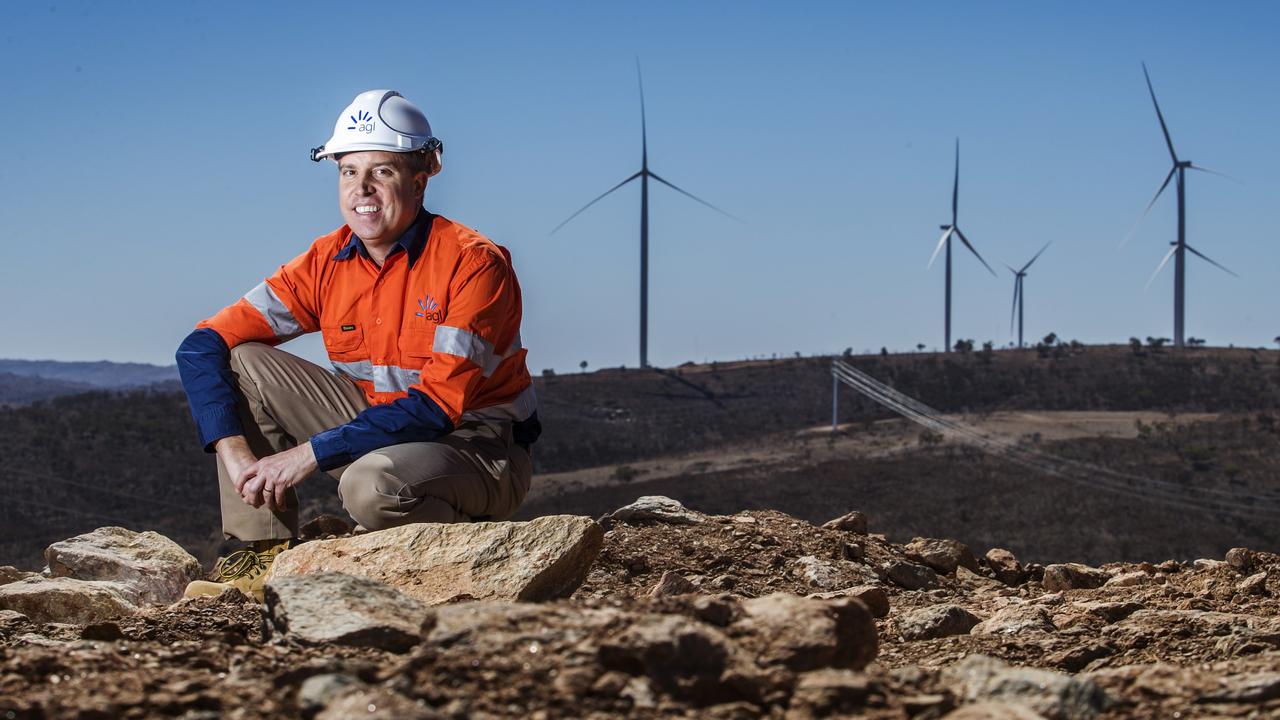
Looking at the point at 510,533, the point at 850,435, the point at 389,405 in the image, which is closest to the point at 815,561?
the point at 510,533

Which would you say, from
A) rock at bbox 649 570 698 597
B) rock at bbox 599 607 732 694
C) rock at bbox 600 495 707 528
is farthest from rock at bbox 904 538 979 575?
rock at bbox 599 607 732 694

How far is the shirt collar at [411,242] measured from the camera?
5992 mm

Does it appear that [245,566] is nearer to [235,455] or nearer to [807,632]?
[235,455]

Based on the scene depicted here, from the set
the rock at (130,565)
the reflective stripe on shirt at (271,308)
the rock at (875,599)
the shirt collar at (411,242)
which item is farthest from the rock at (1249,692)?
the rock at (130,565)

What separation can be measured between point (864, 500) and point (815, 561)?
28.5 meters

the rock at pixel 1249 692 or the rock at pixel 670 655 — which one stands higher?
the rock at pixel 670 655

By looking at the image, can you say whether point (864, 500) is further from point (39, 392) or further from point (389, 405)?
point (39, 392)

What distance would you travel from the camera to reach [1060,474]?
40469mm

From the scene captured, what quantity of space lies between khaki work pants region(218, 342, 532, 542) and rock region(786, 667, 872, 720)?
3.13 m

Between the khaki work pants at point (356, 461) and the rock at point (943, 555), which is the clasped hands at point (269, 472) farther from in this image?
the rock at point (943, 555)

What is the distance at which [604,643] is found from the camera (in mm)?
3062

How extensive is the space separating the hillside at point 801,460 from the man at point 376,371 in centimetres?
2240

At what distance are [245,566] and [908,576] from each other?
12.1 ft

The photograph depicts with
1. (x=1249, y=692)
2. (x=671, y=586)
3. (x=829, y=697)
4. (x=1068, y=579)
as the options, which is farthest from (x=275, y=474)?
(x=1068, y=579)
